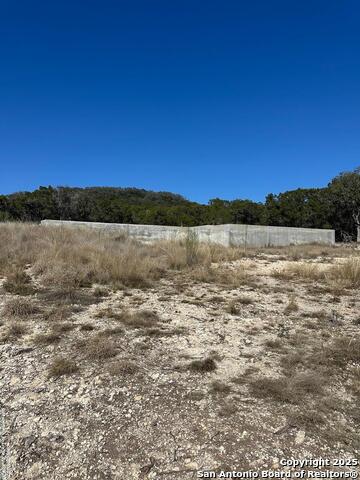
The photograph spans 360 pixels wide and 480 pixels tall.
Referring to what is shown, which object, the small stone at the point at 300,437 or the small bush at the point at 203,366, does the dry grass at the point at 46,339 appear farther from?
the small stone at the point at 300,437

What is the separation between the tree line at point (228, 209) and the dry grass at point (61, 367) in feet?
80.0

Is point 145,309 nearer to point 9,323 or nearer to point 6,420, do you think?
point 9,323

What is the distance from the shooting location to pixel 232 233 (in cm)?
1648

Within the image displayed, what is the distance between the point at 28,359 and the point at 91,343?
1.87ft

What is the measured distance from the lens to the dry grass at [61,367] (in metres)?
2.78

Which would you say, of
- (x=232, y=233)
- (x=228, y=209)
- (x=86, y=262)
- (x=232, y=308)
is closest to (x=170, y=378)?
(x=232, y=308)

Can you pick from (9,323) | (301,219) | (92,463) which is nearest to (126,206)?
(301,219)

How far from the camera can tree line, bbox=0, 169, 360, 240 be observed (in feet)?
89.7

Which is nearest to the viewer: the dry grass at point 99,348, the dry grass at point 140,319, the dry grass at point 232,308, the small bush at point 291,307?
the dry grass at point 99,348

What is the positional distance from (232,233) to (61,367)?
14.2 metres

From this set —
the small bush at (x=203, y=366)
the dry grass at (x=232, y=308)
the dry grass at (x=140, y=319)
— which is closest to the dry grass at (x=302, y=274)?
the dry grass at (x=232, y=308)

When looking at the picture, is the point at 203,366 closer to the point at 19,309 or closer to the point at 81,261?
the point at 19,309

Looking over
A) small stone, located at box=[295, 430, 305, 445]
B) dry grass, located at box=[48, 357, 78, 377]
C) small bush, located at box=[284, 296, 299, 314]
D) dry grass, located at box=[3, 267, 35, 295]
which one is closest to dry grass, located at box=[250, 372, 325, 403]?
small stone, located at box=[295, 430, 305, 445]

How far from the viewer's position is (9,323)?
12.8ft
